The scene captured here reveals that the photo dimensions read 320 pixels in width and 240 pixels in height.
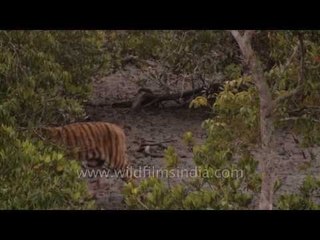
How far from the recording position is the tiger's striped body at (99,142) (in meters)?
5.23

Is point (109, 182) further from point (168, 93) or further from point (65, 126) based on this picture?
point (168, 93)

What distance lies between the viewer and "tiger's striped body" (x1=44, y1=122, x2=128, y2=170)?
17.2 ft

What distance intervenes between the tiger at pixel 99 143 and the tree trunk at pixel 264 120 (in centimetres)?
165

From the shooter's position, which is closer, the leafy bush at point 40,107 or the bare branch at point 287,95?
the leafy bush at point 40,107

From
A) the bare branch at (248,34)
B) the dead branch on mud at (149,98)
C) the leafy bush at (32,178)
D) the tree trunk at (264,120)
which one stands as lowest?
the leafy bush at (32,178)

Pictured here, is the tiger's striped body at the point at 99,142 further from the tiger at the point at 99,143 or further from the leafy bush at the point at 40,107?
the leafy bush at the point at 40,107

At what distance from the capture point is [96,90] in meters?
6.22

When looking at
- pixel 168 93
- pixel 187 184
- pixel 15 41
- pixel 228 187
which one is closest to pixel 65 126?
pixel 15 41

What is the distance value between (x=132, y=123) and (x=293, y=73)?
3212mm

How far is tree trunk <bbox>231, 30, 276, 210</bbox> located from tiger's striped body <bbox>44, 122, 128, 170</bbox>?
1.67 metres

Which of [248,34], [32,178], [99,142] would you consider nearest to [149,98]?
[99,142]

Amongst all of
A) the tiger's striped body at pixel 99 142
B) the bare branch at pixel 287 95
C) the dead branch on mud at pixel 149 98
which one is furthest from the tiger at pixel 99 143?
the bare branch at pixel 287 95

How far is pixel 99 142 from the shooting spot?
563cm

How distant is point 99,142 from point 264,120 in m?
2.17
